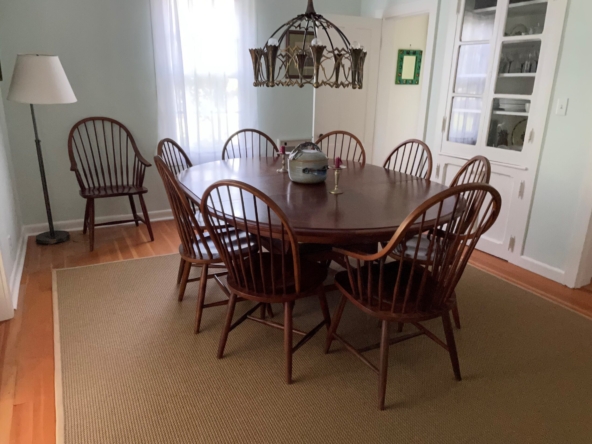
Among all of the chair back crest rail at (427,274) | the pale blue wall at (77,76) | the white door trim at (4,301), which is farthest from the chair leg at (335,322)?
the pale blue wall at (77,76)

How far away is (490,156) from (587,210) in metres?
0.81

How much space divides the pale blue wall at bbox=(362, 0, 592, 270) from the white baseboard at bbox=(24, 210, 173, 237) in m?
2.99

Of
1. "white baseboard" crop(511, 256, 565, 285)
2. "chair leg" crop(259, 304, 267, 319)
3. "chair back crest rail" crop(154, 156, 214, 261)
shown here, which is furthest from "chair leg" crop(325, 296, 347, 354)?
"white baseboard" crop(511, 256, 565, 285)

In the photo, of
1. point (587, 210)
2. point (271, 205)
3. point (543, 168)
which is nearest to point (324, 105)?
point (543, 168)

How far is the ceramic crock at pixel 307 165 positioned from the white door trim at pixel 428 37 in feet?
6.34

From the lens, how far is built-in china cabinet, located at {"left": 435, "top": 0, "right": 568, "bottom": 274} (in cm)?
291

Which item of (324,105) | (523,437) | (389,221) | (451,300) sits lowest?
(523,437)

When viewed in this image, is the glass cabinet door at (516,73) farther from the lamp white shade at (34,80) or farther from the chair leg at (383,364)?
the lamp white shade at (34,80)

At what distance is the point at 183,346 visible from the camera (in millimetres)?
2143

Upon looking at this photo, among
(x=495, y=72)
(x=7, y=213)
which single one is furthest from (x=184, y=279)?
(x=495, y=72)

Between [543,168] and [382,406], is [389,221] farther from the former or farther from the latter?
[543,168]

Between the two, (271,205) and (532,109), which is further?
(532,109)

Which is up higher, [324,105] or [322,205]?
[324,105]

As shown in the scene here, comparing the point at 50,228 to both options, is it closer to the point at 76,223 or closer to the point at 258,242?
the point at 76,223
